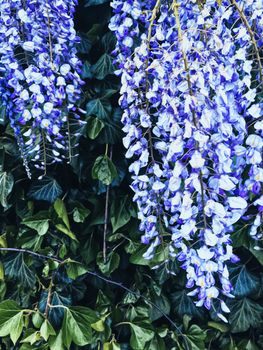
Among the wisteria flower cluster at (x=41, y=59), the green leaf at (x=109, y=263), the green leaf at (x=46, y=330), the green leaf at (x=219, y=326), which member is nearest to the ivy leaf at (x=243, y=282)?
the green leaf at (x=219, y=326)

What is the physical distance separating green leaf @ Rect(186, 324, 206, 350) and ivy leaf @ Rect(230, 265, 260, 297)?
0.18m

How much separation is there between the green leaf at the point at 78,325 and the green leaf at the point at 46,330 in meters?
0.04

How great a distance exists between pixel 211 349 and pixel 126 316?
1.12 feet

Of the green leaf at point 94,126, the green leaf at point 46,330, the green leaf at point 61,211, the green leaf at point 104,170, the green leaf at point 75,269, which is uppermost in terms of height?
the green leaf at point 94,126

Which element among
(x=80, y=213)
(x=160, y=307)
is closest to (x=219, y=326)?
(x=160, y=307)

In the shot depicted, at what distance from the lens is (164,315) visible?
156cm

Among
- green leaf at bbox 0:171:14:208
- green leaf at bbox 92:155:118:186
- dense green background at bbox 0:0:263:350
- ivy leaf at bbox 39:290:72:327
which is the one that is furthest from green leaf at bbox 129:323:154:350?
green leaf at bbox 0:171:14:208

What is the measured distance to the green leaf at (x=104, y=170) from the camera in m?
1.45

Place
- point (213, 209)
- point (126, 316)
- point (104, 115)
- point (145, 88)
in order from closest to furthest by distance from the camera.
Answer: point (213, 209), point (145, 88), point (104, 115), point (126, 316)

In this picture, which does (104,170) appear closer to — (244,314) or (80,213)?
(80,213)

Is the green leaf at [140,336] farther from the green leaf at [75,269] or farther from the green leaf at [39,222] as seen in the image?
the green leaf at [39,222]

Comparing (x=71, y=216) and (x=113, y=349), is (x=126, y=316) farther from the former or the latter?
(x=71, y=216)

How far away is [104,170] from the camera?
1456mm

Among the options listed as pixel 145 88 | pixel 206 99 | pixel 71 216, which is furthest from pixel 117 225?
pixel 206 99
